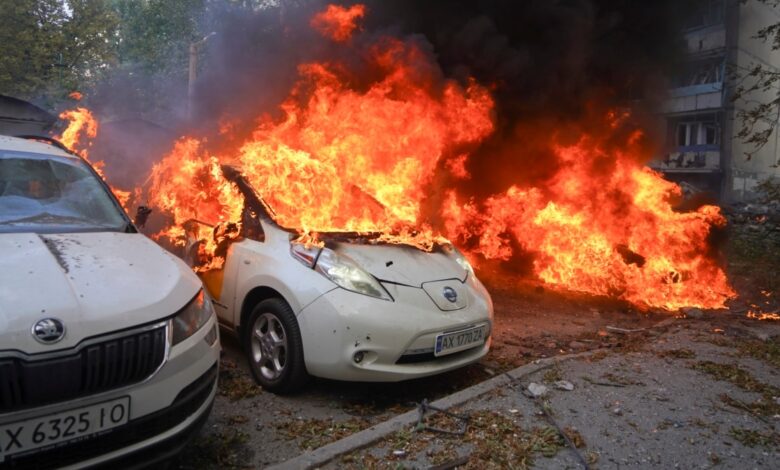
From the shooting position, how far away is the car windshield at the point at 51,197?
329 cm

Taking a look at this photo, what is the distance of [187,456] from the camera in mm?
3223

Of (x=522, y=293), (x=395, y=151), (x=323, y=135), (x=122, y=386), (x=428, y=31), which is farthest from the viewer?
(x=428, y=31)

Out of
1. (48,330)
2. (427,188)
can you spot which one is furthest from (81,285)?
(427,188)

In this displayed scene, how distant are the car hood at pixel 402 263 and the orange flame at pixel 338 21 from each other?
535cm

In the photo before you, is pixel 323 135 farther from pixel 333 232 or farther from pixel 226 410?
pixel 226 410

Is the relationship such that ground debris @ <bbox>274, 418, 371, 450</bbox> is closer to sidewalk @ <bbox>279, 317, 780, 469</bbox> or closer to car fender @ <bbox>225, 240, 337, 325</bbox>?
sidewalk @ <bbox>279, 317, 780, 469</bbox>

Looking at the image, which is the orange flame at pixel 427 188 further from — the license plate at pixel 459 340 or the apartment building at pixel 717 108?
the apartment building at pixel 717 108

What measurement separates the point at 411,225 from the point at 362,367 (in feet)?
6.43

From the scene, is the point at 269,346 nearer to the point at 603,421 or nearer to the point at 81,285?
the point at 81,285

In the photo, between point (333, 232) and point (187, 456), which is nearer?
point (187, 456)

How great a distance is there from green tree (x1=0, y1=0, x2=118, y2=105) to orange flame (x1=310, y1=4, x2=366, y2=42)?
1877 cm

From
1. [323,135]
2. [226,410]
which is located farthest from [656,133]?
[226,410]

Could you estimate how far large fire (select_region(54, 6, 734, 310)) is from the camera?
5156mm

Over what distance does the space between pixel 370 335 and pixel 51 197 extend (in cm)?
243
